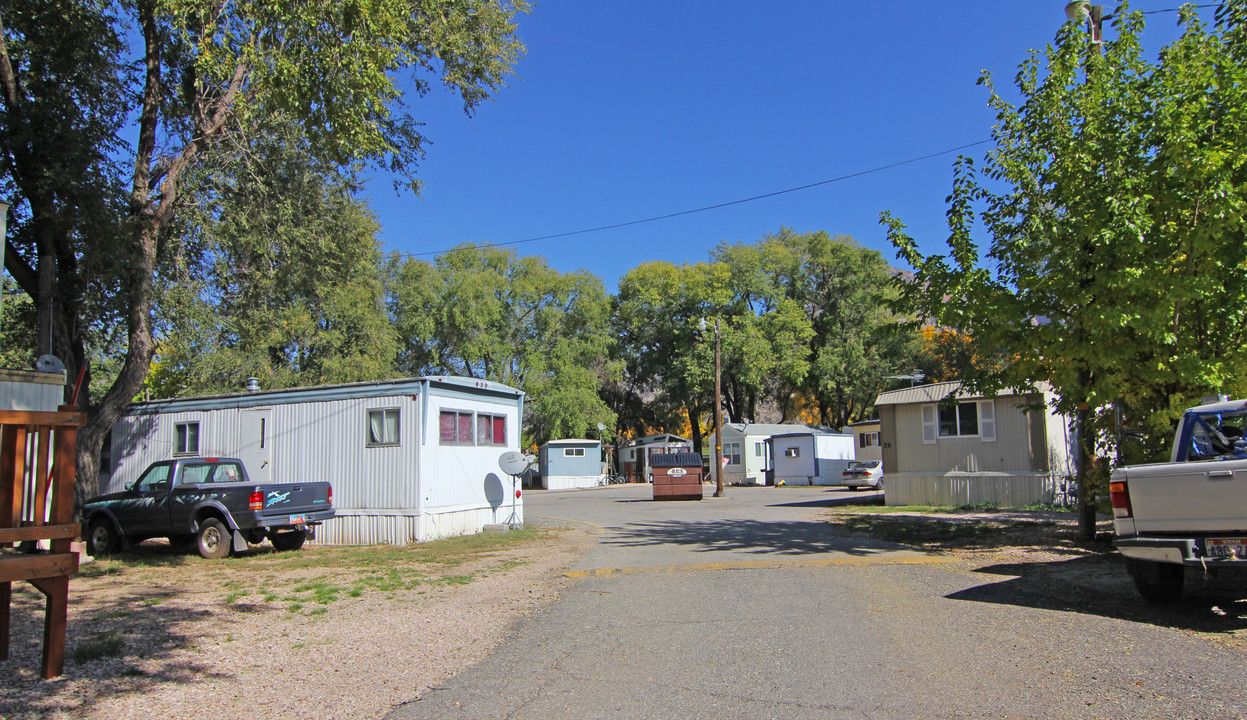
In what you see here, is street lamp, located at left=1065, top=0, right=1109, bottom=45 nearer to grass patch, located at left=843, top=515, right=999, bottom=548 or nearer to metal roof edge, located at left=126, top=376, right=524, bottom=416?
grass patch, located at left=843, top=515, right=999, bottom=548

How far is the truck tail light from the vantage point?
7434 millimetres

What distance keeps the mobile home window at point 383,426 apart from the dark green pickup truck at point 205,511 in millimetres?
1437

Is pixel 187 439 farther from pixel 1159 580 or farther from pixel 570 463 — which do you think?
pixel 570 463

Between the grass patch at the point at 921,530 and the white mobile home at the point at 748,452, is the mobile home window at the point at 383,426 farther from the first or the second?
the white mobile home at the point at 748,452

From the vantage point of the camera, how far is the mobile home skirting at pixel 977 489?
818 inches

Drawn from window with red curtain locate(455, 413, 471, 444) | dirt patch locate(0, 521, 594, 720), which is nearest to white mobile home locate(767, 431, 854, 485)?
window with red curtain locate(455, 413, 471, 444)

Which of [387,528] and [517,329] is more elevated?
[517,329]

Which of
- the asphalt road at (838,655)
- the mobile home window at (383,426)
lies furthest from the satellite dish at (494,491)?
the asphalt road at (838,655)

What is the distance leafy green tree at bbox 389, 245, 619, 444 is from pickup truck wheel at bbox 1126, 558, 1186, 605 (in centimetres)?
3938

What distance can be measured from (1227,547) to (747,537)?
8755 mm

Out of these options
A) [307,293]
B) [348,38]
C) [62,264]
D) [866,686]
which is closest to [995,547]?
[866,686]

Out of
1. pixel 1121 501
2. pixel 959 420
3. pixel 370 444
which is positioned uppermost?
pixel 959 420

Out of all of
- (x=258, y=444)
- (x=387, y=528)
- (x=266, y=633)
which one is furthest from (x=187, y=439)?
(x=266, y=633)

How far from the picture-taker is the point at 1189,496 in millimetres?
6934
